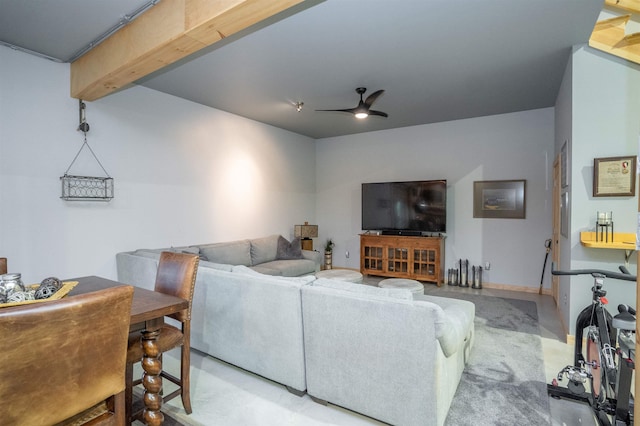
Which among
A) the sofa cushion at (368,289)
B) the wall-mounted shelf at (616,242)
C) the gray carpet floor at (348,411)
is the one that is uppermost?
the wall-mounted shelf at (616,242)

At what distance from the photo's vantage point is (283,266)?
483cm

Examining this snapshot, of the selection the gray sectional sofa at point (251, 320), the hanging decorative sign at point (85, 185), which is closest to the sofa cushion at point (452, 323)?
the gray sectional sofa at point (251, 320)

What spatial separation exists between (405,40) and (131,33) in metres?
2.31

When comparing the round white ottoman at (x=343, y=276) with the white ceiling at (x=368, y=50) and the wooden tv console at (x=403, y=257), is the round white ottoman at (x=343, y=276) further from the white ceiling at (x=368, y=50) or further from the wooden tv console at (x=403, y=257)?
the white ceiling at (x=368, y=50)

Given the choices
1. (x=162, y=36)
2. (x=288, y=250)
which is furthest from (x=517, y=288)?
(x=162, y=36)

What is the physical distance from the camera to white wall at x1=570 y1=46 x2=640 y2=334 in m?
2.88

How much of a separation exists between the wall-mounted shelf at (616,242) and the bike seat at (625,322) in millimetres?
1277

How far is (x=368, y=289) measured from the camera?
212cm

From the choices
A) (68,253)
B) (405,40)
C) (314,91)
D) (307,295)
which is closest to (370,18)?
(405,40)

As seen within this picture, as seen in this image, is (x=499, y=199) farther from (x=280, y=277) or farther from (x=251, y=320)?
(x=251, y=320)

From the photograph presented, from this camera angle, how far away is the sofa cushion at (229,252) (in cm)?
436

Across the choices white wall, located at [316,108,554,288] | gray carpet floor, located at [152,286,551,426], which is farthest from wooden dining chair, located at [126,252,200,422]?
white wall, located at [316,108,554,288]

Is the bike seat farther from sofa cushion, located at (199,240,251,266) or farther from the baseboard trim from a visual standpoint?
sofa cushion, located at (199,240,251,266)

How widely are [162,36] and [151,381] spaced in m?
2.24
